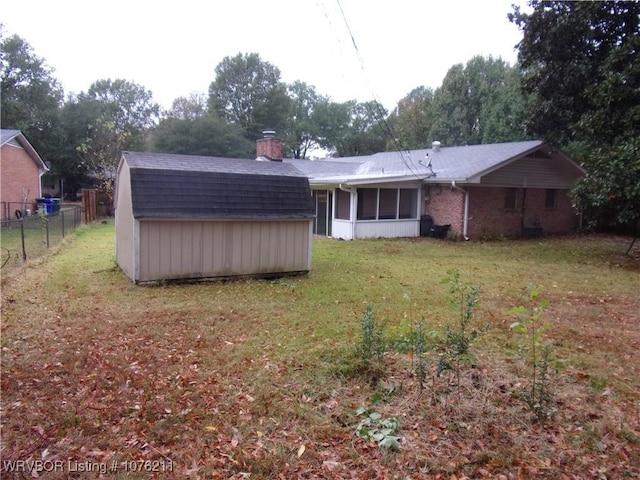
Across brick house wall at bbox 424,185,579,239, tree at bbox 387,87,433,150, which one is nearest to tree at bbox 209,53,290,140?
tree at bbox 387,87,433,150

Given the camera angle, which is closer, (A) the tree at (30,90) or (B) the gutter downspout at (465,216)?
(B) the gutter downspout at (465,216)

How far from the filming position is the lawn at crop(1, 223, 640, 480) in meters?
2.99

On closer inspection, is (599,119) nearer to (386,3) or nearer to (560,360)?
(386,3)

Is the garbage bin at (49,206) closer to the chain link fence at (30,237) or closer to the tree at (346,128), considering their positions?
the chain link fence at (30,237)

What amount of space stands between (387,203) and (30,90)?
3320 cm

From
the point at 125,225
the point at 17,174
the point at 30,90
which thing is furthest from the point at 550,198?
the point at 30,90

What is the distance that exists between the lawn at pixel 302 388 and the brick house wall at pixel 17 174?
19058mm

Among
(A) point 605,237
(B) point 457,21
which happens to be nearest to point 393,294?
(B) point 457,21

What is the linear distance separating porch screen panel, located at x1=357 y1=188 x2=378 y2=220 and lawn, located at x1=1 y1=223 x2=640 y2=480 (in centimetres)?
909

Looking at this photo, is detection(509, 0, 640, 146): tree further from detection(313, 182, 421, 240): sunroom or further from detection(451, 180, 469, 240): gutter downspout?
detection(313, 182, 421, 240): sunroom

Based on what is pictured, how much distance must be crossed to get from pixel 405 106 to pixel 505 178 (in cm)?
3307

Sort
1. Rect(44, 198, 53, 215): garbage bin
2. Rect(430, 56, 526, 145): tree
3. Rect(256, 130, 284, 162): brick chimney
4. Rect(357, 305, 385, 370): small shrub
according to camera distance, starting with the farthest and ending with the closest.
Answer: Rect(430, 56, 526, 145): tree
Rect(44, 198, 53, 215): garbage bin
Rect(256, 130, 284, 162): brick chimney
Rect(357, 305, 385, 370): small shrub

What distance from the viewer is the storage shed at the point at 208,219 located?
8.11 meters

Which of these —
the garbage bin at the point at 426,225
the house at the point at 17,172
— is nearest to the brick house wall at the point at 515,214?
the garbage bin at the point at 426,225
